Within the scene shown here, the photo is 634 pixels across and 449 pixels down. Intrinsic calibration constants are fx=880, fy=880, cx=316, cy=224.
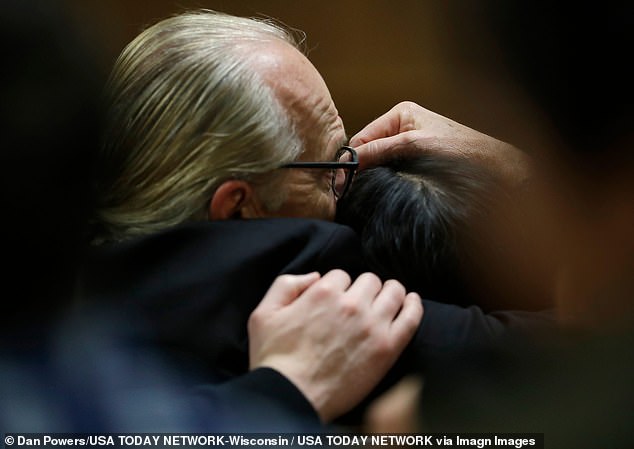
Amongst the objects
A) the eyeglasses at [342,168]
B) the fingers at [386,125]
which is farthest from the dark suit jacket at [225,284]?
the fingers at [386,125]

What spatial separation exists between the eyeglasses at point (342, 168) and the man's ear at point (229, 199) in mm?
94

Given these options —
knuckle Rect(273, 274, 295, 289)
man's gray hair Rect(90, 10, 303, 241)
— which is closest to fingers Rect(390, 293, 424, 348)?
knuckle Rect(273, 274, 295, 289)

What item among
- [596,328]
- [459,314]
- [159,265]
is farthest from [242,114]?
[596,328]

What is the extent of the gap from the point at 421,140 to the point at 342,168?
0.12 meters

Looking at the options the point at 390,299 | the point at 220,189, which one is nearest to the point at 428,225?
the point at 390,299

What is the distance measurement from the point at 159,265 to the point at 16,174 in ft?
0.55

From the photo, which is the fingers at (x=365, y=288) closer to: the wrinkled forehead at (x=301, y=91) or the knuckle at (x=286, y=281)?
the knuckle at (x=286, y=281)

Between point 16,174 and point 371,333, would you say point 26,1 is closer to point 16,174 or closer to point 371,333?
point 16,174

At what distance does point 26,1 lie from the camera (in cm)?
91

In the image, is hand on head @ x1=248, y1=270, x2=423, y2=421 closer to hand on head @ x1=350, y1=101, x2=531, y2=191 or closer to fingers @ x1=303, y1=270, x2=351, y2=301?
fingers @ x1=303, y1=270, x2=351, y2=301

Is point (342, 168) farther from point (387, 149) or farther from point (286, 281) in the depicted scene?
point (286, 281)

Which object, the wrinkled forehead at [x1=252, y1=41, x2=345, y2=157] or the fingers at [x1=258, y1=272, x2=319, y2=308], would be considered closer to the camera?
the fingers at [x1=258, y1=272, x2=319, y2=308]

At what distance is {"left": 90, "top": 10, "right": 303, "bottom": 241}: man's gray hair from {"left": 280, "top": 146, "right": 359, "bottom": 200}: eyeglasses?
5 cm

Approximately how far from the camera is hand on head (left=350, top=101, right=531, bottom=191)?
1.03 meters
